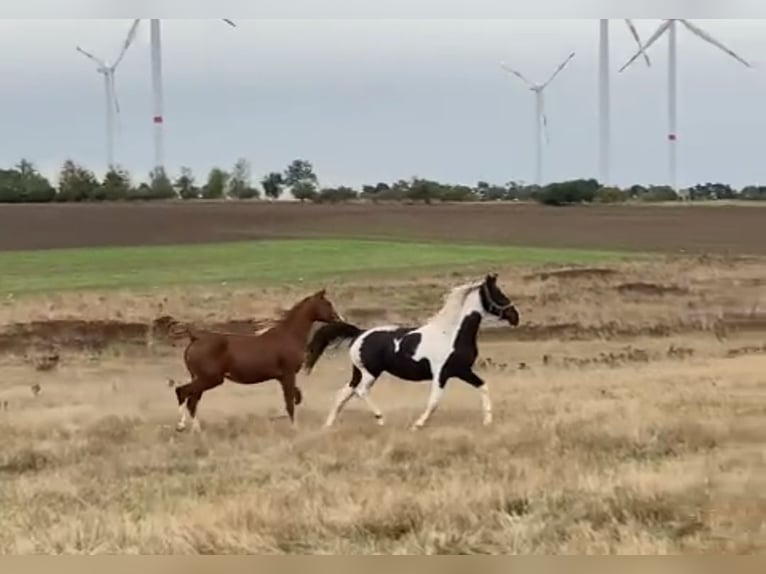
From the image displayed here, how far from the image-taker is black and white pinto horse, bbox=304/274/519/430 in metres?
2.04

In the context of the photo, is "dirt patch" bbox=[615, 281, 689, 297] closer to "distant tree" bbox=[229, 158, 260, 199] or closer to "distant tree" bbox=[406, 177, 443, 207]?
"distant tree" bbox=[406, 177, 443, 207]

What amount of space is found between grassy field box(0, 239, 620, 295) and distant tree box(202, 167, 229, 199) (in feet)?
0.31

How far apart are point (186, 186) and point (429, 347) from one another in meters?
0.52

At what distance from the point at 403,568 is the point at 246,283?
574 millimetres

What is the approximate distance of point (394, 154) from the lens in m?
2.06

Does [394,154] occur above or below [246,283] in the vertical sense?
above

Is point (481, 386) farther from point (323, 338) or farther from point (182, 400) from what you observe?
point (182, 400)

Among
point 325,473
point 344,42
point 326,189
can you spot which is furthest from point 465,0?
point 325,473

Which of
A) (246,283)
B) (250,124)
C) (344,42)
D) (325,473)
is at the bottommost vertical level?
(325,473)

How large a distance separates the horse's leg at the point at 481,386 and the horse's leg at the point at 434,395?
3 centimetres

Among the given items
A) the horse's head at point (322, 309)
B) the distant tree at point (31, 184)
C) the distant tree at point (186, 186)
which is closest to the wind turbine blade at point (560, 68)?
the horse's head at point (322, 309)

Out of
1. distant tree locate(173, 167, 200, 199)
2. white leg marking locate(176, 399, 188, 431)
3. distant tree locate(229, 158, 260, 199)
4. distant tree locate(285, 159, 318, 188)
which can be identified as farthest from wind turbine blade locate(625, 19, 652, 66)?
white leg marking locate(176, 399, 188, 431)

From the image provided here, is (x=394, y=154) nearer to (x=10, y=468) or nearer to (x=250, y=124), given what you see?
(x=250, y=124)

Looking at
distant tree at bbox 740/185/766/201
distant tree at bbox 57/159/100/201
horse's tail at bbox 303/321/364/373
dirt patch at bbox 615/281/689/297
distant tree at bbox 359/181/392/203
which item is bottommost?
horse's tail at bbox 303/321/364/373
